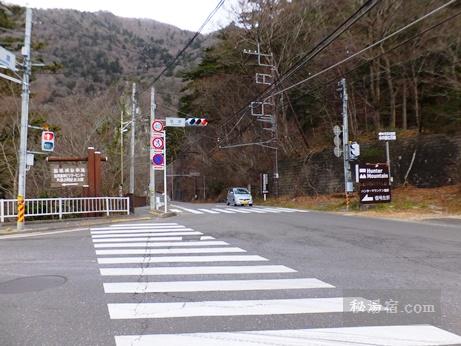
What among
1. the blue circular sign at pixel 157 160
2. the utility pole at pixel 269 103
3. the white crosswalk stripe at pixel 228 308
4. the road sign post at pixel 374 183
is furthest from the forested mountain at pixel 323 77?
the white crosswalk stripe at pixel 228 308

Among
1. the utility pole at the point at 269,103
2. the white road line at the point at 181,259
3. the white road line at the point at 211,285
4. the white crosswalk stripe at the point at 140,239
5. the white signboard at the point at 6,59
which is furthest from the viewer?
the utility pole at the point at 269,103

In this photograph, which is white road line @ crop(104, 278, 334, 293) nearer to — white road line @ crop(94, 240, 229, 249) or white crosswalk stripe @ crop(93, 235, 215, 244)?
white road line @ crop(94, 240, 229, 249)

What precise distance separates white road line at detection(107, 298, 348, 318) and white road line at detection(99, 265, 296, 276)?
1.87 meters

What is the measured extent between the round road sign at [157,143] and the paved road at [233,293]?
13131 millimetres

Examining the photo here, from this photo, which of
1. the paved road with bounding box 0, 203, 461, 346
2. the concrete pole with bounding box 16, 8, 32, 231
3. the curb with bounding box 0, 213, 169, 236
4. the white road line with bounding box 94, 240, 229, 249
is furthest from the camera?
the concrete pole with bounding box 16, 8, 32, 231

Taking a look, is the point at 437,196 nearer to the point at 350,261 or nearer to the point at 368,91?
the point at 368,91

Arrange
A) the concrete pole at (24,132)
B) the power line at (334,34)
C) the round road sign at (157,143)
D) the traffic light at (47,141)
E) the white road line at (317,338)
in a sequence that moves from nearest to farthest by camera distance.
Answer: the white road line at (317,338), the power line at (334,34), the concrete pole at (24,132), the traffic light at (47,141), the round road sign at (157,143)

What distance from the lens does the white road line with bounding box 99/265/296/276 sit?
777 centimetres

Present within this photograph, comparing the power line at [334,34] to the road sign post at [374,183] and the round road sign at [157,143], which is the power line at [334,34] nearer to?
the road sign post at [374,183]

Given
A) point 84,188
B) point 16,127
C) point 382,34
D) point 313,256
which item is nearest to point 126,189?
point 16,127

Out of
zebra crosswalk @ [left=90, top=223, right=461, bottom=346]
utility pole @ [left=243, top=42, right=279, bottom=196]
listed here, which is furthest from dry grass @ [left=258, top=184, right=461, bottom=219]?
zebra crosswalk @ [left=90, top=223, right=461, bottom=346]

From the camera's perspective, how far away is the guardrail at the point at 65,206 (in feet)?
59.2

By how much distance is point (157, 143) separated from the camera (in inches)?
963

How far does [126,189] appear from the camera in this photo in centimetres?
4731
